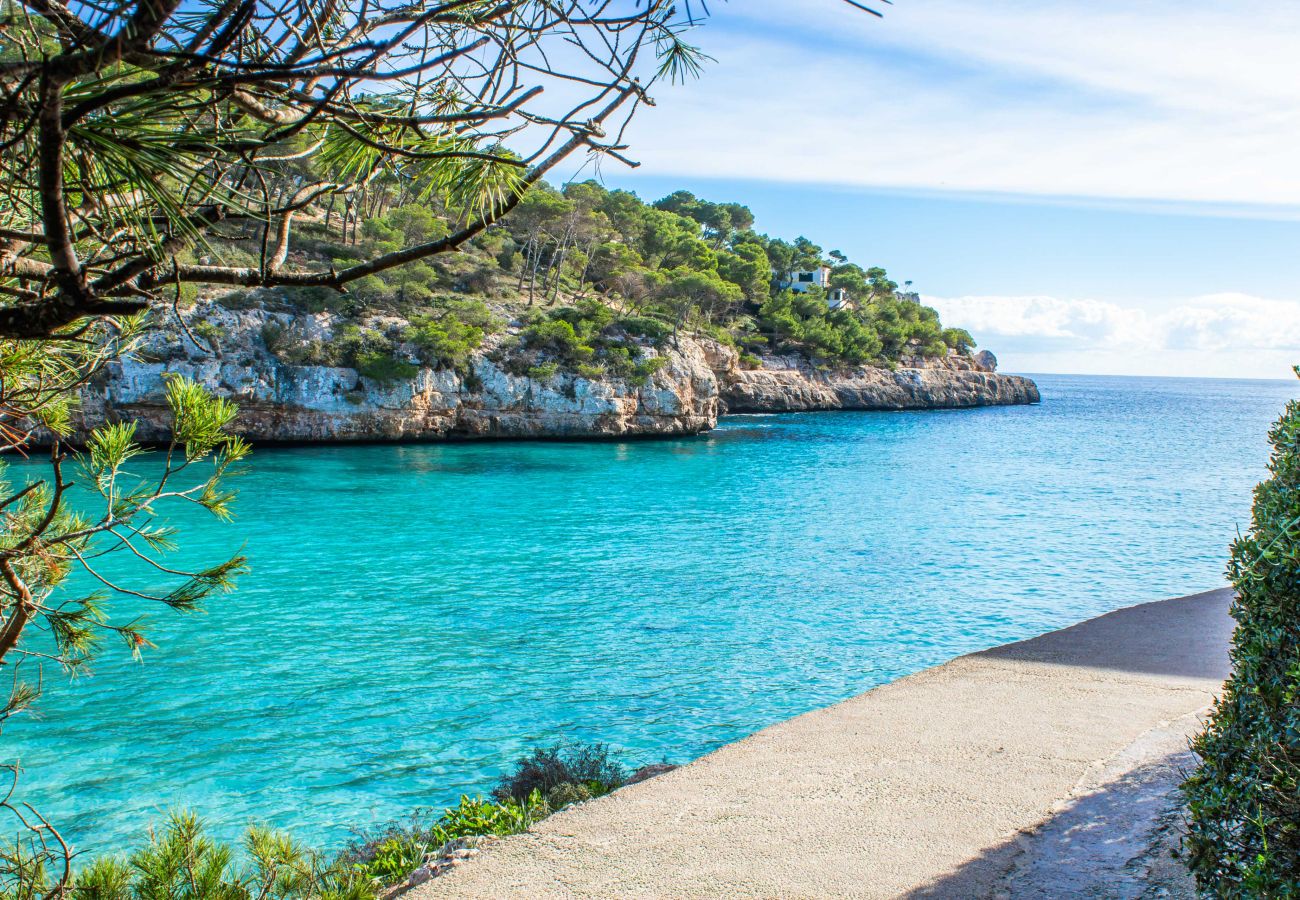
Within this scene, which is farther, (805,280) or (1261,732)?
(805,280)

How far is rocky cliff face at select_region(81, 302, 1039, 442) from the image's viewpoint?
3045 centimetres

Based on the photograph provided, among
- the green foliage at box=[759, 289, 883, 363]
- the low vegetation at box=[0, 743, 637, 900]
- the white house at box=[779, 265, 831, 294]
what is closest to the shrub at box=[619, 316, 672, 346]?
the green foliage at box=[759, 289, 883, 363]

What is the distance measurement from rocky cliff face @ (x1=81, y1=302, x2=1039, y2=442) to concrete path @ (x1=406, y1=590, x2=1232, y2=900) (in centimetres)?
2380

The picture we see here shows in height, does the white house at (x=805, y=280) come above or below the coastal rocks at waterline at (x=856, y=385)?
above

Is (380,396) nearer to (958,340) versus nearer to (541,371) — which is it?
(541,371)

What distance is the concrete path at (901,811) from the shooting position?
3.98m

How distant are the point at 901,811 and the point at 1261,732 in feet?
7.55

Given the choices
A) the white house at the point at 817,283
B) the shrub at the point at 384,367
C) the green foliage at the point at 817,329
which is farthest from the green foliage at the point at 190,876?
the white house at the point at 817,283

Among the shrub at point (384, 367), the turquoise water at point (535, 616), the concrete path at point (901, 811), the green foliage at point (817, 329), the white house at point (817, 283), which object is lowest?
the turquoise water at point (535, 616)

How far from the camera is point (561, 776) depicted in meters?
6.32

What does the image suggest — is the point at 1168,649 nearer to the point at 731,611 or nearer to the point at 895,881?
the point at 731,611

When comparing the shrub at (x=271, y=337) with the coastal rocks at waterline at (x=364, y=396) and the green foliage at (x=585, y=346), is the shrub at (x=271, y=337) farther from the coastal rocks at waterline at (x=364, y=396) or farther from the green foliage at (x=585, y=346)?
the green foliage at (x=585, y=346)

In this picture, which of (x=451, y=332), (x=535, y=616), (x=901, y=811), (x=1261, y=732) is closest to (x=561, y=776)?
(x=901, y=811)

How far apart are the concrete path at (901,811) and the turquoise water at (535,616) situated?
2386 millimetres
